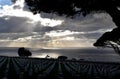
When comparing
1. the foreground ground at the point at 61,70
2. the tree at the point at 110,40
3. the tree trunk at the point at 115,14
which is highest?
the tree trunk at the point at 115,14

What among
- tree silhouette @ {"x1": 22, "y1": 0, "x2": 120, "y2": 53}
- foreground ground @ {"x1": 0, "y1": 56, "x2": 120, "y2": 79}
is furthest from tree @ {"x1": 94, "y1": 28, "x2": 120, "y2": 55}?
foreground ground @ {"x1": 0, "y1": 56, "x2": 120, "y2": 79}

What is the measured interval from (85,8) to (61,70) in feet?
21.5

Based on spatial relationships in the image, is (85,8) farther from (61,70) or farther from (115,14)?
(61,70)

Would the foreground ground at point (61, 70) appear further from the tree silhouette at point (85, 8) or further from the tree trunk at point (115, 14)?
the tree trunk at point (115, 14)

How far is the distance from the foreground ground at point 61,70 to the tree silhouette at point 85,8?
2783mm

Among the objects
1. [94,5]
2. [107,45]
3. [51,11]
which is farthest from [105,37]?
[51,11]

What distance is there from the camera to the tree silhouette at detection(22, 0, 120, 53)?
103ft

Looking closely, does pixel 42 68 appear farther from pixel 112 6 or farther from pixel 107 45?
pixel 112 6

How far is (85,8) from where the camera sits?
106ft

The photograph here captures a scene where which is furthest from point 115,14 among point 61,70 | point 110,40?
point 61,70

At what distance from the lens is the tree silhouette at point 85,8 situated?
31422 millimetres

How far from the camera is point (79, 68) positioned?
3531cm

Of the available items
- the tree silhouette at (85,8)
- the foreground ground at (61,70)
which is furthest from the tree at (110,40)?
the foreground ground at (61,70)

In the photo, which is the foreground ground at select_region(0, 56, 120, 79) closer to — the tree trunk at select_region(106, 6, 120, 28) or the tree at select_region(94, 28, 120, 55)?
the tree at select_region(94, 28, 120, 55)
